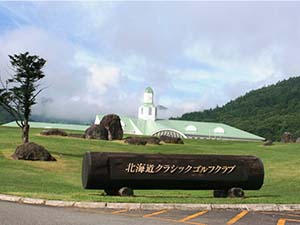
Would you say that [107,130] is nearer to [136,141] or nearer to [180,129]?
[136,141]

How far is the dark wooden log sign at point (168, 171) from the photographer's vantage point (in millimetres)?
13969

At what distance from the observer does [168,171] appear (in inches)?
564

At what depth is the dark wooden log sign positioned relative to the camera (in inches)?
550

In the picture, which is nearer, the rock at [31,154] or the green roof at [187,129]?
the rock at [31,154]

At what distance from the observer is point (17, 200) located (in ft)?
44.1

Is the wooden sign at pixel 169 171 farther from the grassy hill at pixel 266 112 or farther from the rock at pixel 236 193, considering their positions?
the grassy hill at pixel 266 112

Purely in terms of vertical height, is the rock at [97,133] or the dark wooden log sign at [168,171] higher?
the rock at [97,133]

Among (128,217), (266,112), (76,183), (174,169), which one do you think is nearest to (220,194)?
(174,169)

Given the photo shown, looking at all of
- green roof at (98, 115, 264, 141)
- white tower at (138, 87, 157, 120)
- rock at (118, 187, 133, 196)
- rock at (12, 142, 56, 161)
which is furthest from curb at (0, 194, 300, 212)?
white tower at (138, 87, 157, 120)

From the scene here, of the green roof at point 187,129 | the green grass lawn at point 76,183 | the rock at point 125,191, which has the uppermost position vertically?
the green roof at point 187,129

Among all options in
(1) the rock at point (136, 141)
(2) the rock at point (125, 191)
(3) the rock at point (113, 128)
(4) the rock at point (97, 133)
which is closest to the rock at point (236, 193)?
(2) the rock at point (125, 191)

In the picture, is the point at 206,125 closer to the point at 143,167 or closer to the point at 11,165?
the point at 11,165

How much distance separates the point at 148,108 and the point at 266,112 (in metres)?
31.6

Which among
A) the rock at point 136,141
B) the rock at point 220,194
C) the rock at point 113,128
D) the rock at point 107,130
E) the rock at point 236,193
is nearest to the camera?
the rock at point 236,193
